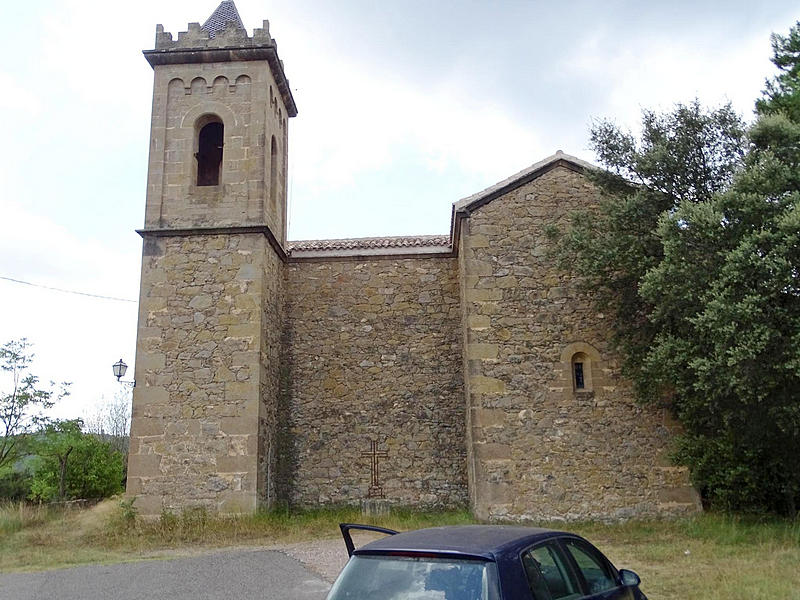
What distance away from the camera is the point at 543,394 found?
12758 millimetres

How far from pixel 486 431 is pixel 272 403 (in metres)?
4.52

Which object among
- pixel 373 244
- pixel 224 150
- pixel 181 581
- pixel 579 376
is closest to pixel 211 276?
pixel 224 150

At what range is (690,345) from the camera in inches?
412

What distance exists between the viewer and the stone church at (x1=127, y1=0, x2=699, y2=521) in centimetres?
1254

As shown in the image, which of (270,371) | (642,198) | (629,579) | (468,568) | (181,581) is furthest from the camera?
(270,371)

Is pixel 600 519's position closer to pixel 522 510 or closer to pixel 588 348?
pixel 522 510

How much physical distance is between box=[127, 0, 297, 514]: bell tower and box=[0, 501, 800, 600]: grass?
27.7 inches

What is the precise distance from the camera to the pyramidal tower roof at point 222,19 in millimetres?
15445

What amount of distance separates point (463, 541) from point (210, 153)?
1402cm

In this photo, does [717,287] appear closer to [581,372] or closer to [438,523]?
[581,372]

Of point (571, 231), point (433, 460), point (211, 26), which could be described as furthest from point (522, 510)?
point (211, 26)

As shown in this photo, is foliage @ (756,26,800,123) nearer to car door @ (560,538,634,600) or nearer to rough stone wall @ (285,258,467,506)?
rough stone wall @ (285,258,467,506)

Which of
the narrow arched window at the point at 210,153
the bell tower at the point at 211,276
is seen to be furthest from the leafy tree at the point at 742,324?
the narrow arched window at the point at 210,153

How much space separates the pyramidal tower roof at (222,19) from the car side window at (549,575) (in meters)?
14.2
